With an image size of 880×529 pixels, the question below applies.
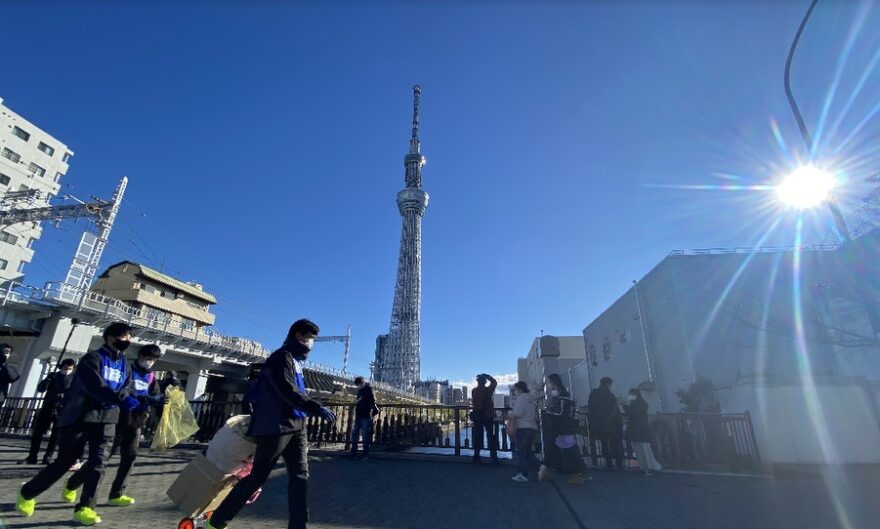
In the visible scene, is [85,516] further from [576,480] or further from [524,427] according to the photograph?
[576,480]

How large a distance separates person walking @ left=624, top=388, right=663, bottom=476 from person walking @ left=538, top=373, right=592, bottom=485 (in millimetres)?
1886

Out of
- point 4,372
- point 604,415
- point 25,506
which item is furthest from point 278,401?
point 604,415

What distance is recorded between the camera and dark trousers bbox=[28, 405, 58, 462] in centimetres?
661

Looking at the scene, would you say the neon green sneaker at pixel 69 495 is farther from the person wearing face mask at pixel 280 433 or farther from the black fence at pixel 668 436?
the black fence at pixel 668 436

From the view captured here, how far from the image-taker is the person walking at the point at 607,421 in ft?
25.7

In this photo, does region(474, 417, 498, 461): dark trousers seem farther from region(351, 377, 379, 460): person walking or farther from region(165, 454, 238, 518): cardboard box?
region(165, 454, 238, 518): cardboard box

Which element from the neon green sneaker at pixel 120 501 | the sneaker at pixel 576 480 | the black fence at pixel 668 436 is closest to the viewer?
the neon green sneaker at pixel 120 501

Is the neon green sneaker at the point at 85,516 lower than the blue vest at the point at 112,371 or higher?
lower

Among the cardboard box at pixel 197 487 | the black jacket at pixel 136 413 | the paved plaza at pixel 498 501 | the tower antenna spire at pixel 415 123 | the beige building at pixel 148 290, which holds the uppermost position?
the tower antenna spire at pixel 415 123

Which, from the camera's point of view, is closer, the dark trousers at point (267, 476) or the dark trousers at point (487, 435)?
the dark trousers at point (267, 476)

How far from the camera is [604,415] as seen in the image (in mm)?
7871

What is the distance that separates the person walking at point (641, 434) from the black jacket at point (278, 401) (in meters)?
7.05

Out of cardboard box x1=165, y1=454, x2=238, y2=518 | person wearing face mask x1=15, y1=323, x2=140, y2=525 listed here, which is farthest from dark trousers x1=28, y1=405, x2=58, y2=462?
cardboard box x1=165, y1=454, x2=238, y2=518

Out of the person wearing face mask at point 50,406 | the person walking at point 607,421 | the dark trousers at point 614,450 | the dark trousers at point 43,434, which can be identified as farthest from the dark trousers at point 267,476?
the dark trousers at point 614,450
